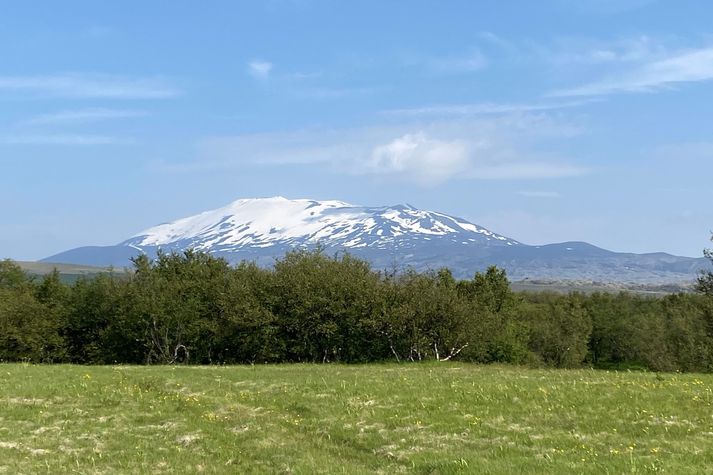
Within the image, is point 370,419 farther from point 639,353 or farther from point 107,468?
point 639,353

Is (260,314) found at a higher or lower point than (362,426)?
higher

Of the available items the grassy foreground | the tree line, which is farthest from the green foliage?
the grassy foreground

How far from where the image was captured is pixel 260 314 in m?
65.6

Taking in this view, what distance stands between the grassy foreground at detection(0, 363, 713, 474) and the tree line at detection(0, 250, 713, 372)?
32.5 metres

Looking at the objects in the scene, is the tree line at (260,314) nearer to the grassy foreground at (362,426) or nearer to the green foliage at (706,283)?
the green foliage at (706,283)

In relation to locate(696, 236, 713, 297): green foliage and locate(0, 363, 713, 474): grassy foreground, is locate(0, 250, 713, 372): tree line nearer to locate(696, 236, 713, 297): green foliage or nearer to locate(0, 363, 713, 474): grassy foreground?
locate(696, 236, 713, 297): green foliage

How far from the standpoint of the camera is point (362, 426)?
2117 centimetres

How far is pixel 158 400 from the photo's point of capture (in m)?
27.4

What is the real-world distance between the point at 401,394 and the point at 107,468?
44.2 ft

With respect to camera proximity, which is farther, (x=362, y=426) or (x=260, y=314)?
(x=260, y=314)

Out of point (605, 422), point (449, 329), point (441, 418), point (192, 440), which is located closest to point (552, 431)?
point (605, 422)

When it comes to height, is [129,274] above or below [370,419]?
above

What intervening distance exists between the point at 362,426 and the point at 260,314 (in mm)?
45700

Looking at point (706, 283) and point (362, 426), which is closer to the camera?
point (362, 426)
